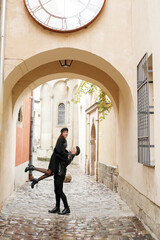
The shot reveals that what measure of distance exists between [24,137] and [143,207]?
279 inches

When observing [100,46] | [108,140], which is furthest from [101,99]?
[100,46]

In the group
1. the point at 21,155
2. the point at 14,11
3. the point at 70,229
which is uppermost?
the point at 14,11

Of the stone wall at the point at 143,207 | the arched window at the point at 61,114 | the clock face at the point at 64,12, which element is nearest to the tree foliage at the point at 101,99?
the stone wall at the point at 143,207

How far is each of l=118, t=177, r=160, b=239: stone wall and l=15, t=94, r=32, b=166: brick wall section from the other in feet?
14.4

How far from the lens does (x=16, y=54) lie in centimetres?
586

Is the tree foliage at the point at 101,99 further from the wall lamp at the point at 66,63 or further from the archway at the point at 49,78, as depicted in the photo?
the wall lamp at the point at 66,63

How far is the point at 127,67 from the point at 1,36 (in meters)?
2.79

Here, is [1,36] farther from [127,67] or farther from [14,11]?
[127,67]

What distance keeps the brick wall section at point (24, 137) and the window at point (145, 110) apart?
17.8 feet

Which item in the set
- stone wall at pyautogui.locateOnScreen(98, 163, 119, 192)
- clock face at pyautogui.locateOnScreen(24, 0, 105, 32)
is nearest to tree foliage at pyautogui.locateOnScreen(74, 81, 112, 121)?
stone wall at pyautogui.locateOnScreen(98, 163, 119, 192)

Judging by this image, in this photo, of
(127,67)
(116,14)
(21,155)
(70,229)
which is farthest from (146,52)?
(21,155)

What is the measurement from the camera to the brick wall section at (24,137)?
9774 millimetres

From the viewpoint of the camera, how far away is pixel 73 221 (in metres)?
5.35

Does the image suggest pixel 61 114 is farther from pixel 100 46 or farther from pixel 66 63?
pixel 100 46
